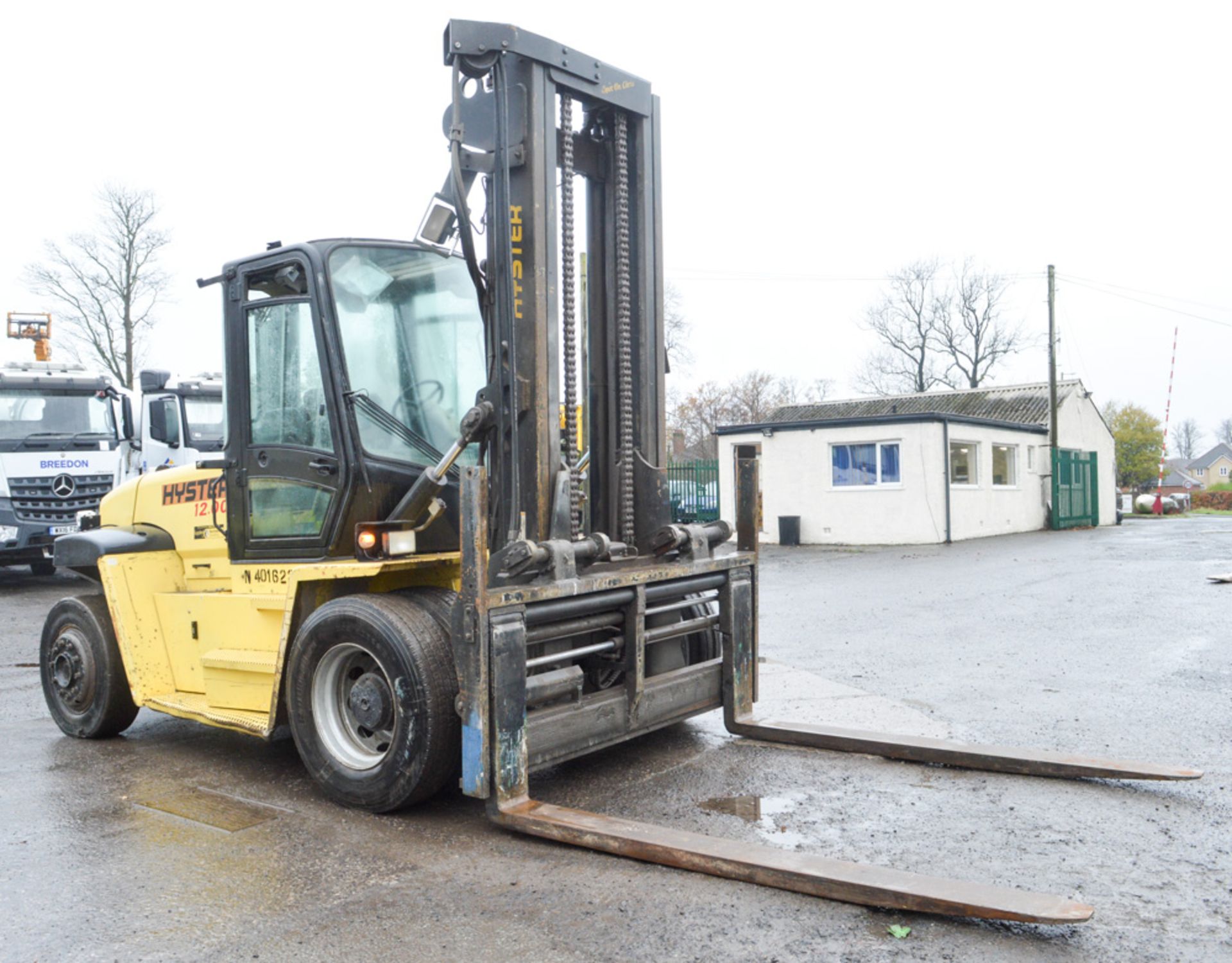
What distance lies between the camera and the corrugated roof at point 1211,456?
13525 cm

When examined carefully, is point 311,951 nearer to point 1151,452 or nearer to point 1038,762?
point 1038,762

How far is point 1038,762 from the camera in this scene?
5.18m

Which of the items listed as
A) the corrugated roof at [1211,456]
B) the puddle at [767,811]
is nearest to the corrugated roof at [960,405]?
the puddle at [767,811]

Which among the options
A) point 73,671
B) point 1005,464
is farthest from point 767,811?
point 1005,464

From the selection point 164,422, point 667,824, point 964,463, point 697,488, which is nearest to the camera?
point 667,824

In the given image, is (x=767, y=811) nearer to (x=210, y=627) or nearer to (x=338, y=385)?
(x=338, y=385)

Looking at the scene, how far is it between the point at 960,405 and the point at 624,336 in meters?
35.9

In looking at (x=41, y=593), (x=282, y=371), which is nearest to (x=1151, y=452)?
(x=41, y=593)

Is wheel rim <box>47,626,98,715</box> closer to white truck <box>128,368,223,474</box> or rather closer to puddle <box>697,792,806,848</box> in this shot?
puddle <box>697,792,806,848</box>

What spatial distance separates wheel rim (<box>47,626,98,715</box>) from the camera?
6.62 metres

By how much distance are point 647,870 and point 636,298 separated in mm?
3123

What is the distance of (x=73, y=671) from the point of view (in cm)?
678

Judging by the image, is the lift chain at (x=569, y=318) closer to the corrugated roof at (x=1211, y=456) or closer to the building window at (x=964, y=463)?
the building window at (x=964, y=463)

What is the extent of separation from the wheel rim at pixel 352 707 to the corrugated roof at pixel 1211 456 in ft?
494
